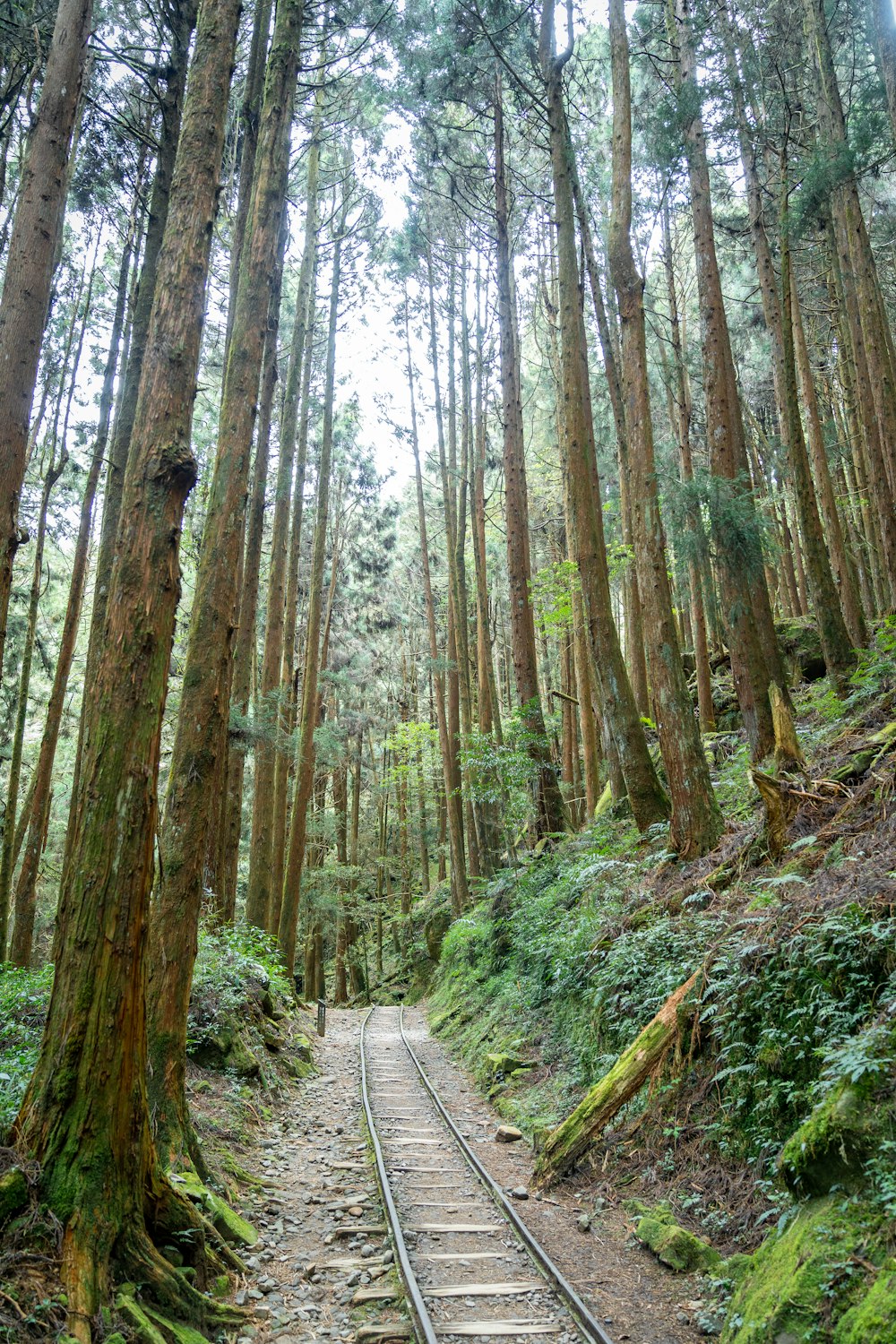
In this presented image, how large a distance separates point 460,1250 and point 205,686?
429 cm

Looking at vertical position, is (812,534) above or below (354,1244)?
above

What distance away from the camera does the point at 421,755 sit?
103ft

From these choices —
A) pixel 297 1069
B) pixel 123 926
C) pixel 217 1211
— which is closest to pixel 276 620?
pixel 297 1069

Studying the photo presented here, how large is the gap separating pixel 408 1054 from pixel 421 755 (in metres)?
18.8

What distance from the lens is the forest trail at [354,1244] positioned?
4344mm

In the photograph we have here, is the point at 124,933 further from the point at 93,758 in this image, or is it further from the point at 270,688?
the point at 270,688

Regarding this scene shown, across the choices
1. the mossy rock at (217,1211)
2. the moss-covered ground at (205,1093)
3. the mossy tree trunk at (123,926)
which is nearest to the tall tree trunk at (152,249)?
the moss-covered ground at (205,1093)

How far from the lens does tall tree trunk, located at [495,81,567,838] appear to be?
14742 mm

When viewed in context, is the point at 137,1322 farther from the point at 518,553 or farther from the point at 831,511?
the point at 831,511

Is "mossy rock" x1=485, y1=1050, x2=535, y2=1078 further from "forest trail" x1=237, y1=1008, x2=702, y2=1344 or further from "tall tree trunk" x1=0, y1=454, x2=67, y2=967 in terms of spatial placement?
"tall tree trunk" x1=0, y1=454, x2=67, y2=967

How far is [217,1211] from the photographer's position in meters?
5.07

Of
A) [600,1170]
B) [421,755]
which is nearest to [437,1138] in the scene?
[600,1170]

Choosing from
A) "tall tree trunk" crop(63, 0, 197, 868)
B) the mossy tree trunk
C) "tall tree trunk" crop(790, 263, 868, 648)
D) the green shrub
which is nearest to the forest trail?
the mossy tree trunk

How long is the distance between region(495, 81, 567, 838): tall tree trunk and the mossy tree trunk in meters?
10.6
